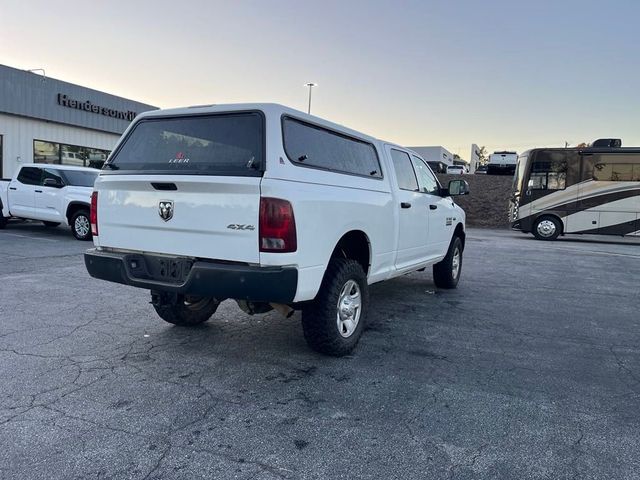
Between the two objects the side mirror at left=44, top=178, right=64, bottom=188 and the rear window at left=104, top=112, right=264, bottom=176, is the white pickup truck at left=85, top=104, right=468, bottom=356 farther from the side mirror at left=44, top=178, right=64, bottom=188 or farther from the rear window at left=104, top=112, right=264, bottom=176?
the side mirror at left=44, top=178, right=64, bottom=188

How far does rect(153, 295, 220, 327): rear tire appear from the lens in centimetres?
476

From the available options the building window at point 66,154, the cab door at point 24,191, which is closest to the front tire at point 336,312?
the cab door at point 24,191

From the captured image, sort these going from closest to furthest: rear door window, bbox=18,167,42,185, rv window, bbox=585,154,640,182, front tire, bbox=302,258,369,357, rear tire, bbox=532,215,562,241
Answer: front tire, bbox=302,258,369,357
rear door window, bbox=18,167,42,185
rv window, bbox=585,154,640,182
rear tire, bbox=532,215,562,241

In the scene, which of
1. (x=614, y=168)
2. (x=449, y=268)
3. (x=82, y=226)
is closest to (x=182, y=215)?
(x=449, y=268)

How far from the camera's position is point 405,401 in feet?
11.1

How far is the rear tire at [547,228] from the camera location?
17.6 meters

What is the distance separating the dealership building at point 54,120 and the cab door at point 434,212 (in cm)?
1773

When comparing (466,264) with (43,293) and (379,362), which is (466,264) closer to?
(379,362)

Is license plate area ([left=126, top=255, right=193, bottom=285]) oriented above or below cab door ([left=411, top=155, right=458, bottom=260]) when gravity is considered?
below

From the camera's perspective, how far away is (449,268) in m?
7.31

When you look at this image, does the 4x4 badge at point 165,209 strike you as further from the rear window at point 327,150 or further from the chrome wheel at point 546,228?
the chrome wheel at point 546,228

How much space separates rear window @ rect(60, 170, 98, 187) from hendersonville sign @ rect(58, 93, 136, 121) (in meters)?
9.83

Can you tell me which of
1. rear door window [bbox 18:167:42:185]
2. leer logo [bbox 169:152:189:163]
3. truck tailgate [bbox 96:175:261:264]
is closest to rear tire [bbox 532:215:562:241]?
rear door window [bbox 18:167:42:185]

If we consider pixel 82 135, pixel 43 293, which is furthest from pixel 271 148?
pixel 82 135
